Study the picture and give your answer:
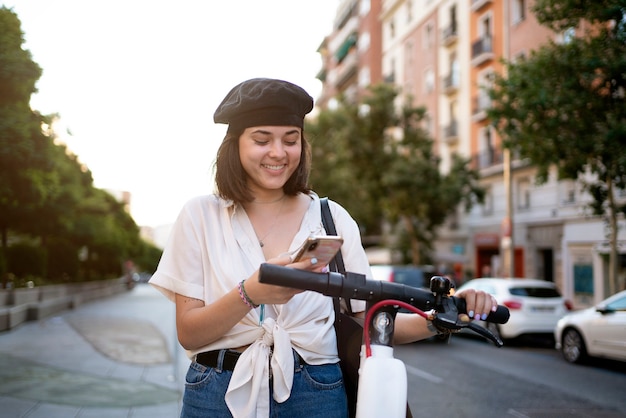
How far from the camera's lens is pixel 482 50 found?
32281 millimetres

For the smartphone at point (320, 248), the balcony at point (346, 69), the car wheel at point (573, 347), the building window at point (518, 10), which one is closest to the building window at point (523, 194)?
the building window at point (518, 10)

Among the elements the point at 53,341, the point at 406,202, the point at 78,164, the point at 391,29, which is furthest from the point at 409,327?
the point at 391,29

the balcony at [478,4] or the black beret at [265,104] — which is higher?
the balcony at [478,4]

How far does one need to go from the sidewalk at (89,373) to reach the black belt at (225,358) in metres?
5.14

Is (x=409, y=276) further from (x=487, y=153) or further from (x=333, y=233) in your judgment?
(x=487, y=153)

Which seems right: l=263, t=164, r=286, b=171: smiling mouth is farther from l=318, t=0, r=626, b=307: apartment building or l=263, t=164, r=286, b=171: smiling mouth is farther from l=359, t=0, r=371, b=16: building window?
l=359, t=0, r=371, b=16: building window

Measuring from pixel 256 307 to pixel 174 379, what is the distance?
7723 mm

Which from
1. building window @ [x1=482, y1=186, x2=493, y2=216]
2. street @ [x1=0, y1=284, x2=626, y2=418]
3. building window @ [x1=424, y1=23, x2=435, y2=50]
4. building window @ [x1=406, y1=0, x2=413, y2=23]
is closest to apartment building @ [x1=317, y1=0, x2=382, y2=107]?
building window @ [x1=406, y1=0, x2=413, y2=23]

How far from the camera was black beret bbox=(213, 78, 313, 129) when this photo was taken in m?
1.93

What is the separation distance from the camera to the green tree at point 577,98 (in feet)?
46.5

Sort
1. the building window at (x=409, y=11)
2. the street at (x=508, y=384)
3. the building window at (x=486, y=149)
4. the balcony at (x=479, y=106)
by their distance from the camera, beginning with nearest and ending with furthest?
1. the street at (x=508, y=384)
2. the building window at (x=486, y=149)
3. the balcony at (x=479, y=106)
4. the building window at (x=409, y=11)

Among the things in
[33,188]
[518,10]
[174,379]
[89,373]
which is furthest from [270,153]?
[518,10]

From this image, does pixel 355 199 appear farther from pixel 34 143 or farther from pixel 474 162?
pixel 34 143

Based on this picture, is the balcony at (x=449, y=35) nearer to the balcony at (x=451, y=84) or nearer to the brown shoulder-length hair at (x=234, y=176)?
the balcony at (x=451, y=84)
